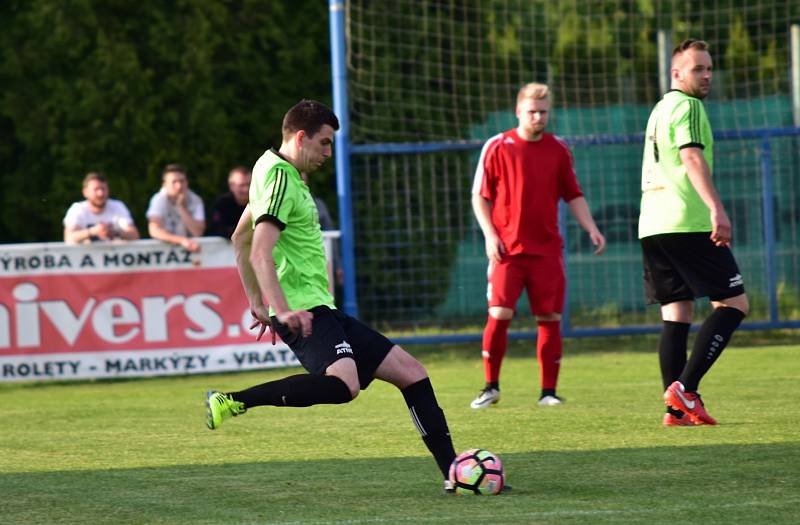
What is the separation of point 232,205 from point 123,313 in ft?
4.57

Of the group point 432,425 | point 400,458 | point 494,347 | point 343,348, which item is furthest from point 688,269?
point 343,348

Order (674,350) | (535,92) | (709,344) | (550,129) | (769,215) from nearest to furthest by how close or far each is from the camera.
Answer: (709,344)
(674,350)
(535,92)
(769,215)
(550,129)

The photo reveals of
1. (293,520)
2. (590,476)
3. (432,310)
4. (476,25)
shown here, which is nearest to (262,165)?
(293,520)

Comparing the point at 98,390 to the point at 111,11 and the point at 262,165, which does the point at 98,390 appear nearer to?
the point at 111,11

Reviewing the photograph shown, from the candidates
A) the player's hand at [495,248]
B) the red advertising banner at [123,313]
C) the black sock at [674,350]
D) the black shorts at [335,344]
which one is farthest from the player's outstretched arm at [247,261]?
the red advertising banner at [123,313]

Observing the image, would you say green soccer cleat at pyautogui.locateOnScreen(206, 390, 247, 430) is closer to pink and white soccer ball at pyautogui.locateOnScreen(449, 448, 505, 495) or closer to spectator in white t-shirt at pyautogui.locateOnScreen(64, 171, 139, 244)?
pink and white soccer ball at pyautogui.locateOnScreen(449, 448, 505, 495)

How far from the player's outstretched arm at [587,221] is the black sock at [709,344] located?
1338mm

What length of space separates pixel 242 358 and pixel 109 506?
23.0 feet

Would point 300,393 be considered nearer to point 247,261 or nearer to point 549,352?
point 247,261

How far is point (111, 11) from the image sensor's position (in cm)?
1603

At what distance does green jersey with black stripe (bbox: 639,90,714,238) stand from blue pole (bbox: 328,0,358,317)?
5.43 meters

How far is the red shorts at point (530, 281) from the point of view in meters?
9.97

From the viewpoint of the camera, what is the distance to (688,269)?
842 cm

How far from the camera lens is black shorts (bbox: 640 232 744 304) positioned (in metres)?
8.33
